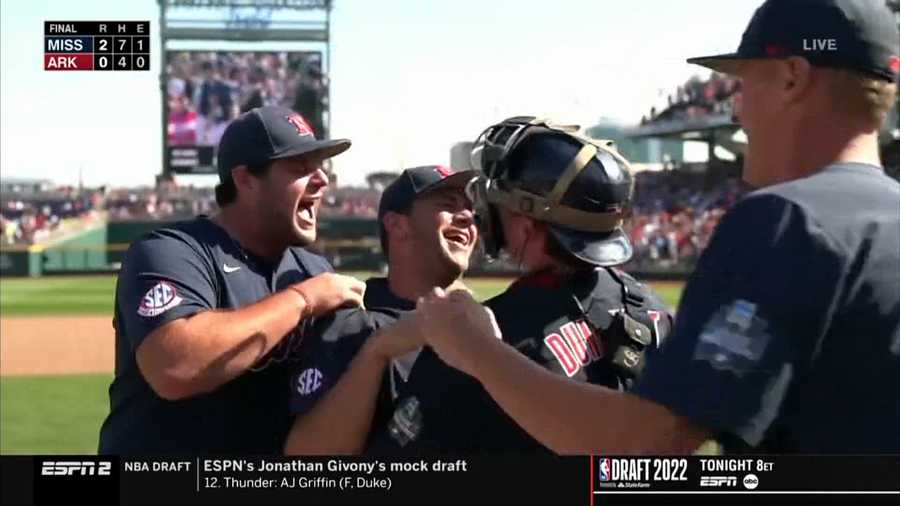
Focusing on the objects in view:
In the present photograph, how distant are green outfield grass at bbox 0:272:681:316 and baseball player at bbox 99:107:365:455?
39.9ft

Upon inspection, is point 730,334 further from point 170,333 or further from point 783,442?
point 170,333

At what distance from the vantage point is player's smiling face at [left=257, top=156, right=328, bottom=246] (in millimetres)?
2086

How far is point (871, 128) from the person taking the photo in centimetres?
127

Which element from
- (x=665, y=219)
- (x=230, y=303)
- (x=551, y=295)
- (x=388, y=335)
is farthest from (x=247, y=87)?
(x=551, y=295)

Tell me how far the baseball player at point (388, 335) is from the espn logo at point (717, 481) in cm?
52

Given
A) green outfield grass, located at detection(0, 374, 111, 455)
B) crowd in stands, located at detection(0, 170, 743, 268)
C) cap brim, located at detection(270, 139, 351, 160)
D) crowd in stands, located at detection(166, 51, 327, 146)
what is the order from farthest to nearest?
crowd in stands, located at detection(0, 170, 743, 268) < crowd in stands, located at detection(166, 51, 327, 146) < green outfield grass, located at detection(0, 374, 111, 455) < cap brim, located at detection(270, 139, 351, 160)

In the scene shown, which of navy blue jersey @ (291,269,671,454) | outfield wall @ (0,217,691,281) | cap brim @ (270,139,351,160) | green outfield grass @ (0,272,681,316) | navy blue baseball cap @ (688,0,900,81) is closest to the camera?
navy blue baseball cap @ (688,0,900,81)

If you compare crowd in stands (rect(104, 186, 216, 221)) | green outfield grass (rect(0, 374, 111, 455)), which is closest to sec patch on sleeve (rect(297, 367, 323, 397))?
green outfield grass (rect(0, 374, 111, 455))

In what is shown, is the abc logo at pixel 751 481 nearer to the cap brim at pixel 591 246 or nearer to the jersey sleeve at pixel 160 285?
the cap brim at pixel 591 246

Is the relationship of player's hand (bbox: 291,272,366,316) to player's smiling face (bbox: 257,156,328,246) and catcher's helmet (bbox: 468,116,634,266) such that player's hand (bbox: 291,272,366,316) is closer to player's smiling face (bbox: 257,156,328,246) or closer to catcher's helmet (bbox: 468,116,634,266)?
player's smiling face (bbox: 257,156,328,246)

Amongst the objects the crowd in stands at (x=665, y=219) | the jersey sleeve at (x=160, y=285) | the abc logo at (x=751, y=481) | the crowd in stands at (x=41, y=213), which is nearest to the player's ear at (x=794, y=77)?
the abc logo at (x=751, y=481)

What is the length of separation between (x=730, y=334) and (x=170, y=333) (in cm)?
107

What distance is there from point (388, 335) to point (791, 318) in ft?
2.22

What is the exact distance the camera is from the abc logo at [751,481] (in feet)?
5.60
